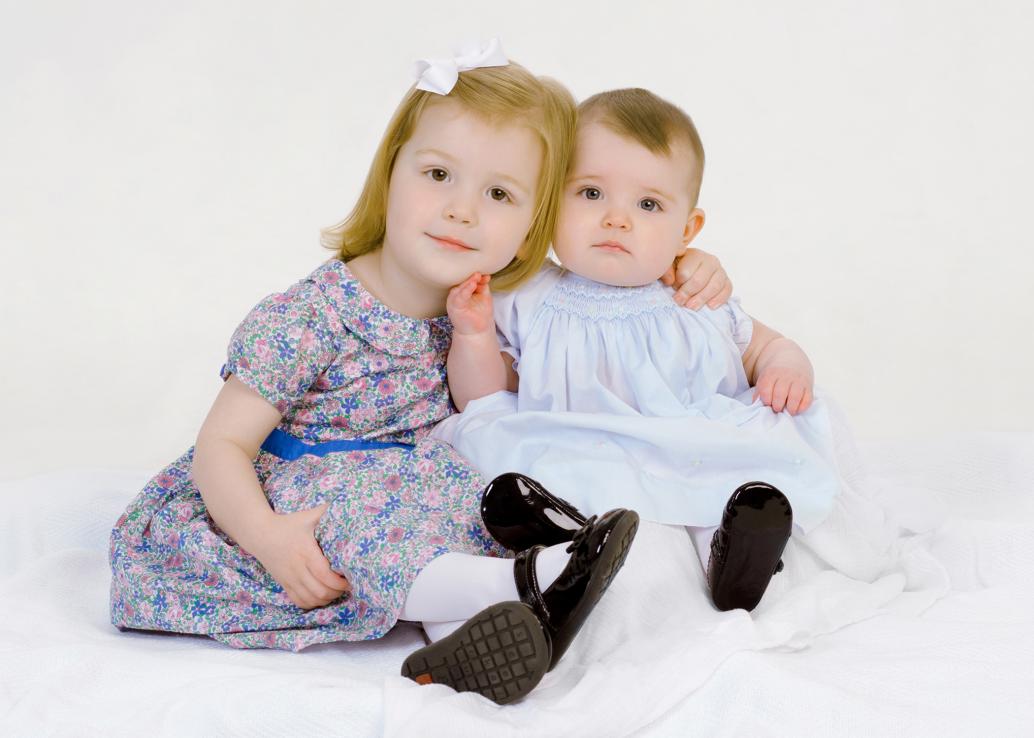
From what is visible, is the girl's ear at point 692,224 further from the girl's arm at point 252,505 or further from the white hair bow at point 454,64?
the girl's arm at point 252,505

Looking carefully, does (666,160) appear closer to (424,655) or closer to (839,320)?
(424,655)

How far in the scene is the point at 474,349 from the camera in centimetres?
206

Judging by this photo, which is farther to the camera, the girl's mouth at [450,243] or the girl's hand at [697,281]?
the girl's hand at [697,281]

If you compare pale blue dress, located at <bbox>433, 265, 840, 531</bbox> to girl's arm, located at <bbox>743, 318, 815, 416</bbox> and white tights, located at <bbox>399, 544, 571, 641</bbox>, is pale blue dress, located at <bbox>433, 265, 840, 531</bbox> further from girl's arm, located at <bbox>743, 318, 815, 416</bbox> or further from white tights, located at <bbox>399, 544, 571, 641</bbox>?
white tights, located at <bbox>399, 544, 571, 641</bbox>

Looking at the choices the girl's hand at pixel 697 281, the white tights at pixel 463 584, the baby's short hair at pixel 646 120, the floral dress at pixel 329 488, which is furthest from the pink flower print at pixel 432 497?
the baby's short hair at pixel 646 120

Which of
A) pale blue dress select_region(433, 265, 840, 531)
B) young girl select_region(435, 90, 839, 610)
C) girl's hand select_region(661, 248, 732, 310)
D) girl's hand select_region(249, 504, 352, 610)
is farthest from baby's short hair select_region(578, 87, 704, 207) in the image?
girl's hand select_region(249, 504, 352, 610)

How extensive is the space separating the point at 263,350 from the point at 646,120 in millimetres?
726

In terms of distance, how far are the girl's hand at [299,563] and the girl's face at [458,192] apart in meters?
0.46

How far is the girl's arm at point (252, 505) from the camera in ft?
5.91

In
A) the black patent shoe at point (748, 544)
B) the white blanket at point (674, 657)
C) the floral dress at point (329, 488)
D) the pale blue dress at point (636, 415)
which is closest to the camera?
the white blanket at point (674, 657)

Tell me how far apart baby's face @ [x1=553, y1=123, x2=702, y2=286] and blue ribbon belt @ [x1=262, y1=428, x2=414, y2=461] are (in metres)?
0.46

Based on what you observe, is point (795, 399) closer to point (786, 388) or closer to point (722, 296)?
point (786, 388)

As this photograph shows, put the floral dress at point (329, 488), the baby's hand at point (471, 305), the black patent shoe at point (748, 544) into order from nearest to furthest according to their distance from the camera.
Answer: the black patent shoe at point (748, 544), the floral dress at point (329, 488), the baby's hand at point (471, 305)

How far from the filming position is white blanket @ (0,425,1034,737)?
58.4 inches
